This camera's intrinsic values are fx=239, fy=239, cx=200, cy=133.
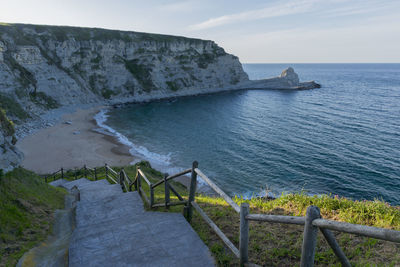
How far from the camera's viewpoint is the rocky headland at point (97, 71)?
5431 centimetres

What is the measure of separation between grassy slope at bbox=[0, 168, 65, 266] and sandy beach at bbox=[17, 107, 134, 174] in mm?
23270

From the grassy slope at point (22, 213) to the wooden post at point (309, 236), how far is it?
611cm

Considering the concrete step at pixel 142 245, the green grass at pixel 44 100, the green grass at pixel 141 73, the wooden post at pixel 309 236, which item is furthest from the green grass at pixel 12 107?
the wooden post at pixel 309 236

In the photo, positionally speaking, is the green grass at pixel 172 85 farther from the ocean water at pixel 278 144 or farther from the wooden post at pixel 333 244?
the wooden post at pixel 333 244

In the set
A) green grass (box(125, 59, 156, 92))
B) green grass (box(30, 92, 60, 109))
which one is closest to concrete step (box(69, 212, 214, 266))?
green grass (box(30, 92, 60, 109))

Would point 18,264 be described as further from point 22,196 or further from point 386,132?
point 386,132

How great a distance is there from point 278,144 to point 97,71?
6301 centimetres

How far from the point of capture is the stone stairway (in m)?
4.96

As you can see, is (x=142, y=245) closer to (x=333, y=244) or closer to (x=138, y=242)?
(x=138, y=242)

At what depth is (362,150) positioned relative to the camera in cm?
3381

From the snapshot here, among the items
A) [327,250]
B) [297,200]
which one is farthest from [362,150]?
[327,250]

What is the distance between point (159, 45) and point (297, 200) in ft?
304

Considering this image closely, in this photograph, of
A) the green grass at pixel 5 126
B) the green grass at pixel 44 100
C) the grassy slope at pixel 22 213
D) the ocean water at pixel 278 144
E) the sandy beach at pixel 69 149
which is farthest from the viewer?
the green grass at pixel 44 100

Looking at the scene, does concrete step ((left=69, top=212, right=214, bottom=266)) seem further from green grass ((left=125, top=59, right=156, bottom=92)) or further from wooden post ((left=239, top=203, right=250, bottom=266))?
green grass ((left=125, top=59, right=156, bottom=92))
